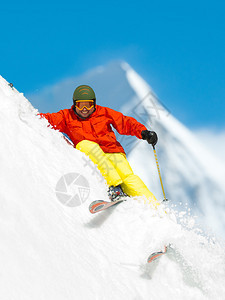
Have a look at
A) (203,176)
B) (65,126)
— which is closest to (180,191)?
(203,176)

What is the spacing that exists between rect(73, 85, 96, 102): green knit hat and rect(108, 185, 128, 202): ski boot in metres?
1.54

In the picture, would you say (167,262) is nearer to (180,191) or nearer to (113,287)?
(113,287)

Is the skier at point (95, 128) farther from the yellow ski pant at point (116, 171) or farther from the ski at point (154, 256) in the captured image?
the ski at point (154, 256)

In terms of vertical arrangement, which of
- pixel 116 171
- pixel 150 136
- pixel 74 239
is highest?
pixel 150 136

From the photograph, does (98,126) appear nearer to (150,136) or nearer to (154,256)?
(150,136)

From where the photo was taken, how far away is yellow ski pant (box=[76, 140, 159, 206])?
14.4 ft

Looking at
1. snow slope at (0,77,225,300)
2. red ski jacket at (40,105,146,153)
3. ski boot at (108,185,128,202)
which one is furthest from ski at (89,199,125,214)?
red ski jacket at (40,105,146,153)

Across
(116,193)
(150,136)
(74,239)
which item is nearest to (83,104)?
(150,136)

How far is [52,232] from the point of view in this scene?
2.61 meters

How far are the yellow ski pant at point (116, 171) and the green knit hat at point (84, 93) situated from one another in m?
0.79

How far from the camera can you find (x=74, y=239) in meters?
2.81

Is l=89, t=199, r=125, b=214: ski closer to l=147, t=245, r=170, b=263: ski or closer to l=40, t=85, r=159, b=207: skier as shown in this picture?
l=147, t=245, r=170, b=263: ski

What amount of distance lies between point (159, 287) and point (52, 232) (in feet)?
3.60

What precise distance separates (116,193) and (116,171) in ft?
1.13
